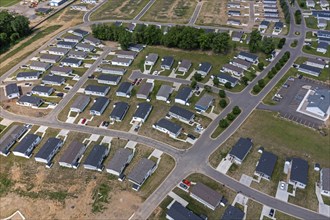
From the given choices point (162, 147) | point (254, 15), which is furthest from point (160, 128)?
point (254, 15)

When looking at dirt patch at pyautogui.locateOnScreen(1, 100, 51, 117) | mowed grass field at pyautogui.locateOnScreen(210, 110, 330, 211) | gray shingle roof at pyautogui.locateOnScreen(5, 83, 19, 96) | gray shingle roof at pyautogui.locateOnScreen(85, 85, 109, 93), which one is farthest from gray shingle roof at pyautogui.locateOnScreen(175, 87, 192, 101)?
gray shingle roof at pyautogui.locateOnScreen(5, 83, 19, 96)

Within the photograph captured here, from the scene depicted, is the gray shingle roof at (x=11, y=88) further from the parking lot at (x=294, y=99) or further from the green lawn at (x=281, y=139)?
the parking lot at (x=294, y=99)

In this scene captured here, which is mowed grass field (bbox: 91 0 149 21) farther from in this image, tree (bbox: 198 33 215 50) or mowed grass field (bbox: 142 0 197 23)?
tree (bbox: 198 33 215 50)

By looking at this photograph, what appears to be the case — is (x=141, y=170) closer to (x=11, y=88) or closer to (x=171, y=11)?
(x=11, y=88)

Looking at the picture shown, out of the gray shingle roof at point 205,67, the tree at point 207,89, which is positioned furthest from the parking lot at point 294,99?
the gray shingle roof at point 205,67

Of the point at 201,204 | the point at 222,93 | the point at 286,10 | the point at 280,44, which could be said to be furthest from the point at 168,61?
the point at 286,10

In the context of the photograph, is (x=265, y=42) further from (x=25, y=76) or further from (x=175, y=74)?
(x=25, y=76)
